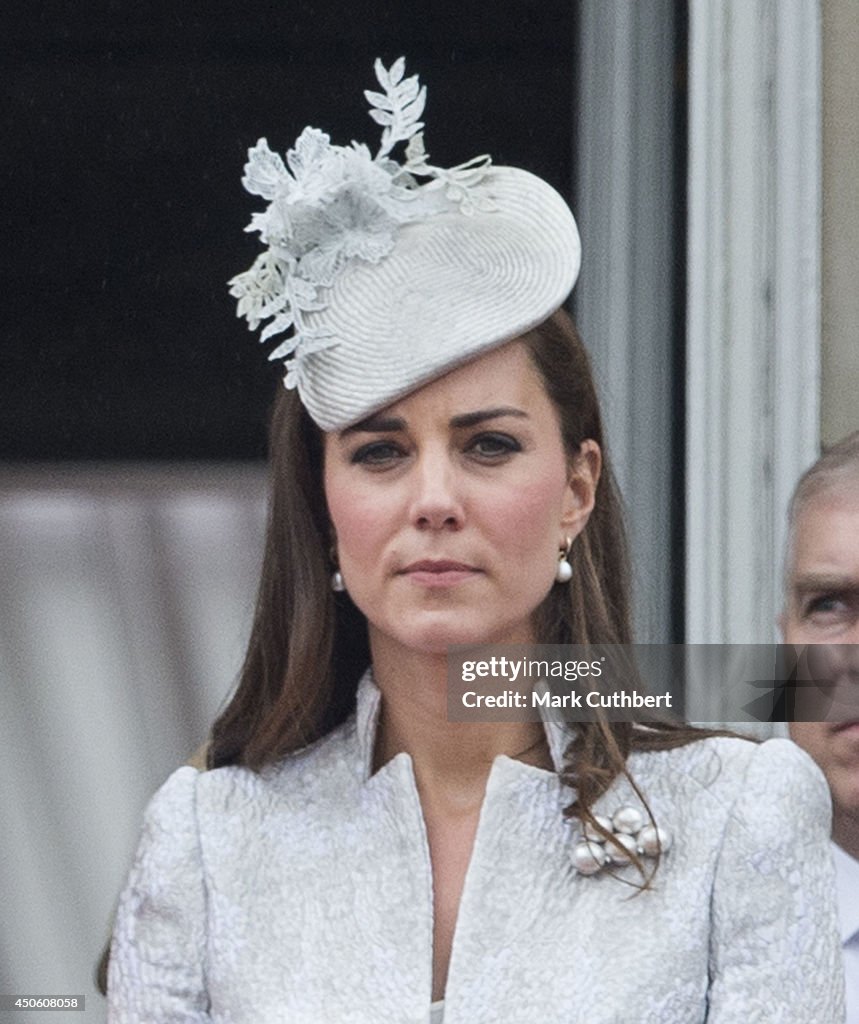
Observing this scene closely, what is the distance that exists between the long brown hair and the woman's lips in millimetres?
158

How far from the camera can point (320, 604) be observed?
2.80m

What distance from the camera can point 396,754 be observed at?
2805mm

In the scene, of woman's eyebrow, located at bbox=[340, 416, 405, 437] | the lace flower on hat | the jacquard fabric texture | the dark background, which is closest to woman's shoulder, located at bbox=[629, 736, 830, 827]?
the jacquard fabric texture

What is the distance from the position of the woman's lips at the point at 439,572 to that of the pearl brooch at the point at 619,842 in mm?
296

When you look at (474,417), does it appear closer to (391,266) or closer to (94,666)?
(391,266)

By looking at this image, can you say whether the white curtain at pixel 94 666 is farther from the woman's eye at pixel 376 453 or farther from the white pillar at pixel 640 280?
the woman's eye at pixel 376 453

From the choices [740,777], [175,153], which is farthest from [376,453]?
[175,153]

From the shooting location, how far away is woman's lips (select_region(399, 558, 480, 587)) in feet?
8.55

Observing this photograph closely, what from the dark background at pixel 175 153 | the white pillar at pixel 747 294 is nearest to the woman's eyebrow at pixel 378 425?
the white pillar at pixel 747 294

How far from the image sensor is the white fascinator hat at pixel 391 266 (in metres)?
2.71

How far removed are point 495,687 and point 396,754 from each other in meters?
0.18

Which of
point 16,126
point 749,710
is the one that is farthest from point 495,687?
point 16,126

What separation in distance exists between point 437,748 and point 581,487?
32 centimetres

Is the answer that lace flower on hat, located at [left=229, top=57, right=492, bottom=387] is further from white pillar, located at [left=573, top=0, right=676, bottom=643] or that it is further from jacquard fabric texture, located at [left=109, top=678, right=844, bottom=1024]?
white pillar, located at [left=573, top=0, right=676, bottom=643]
